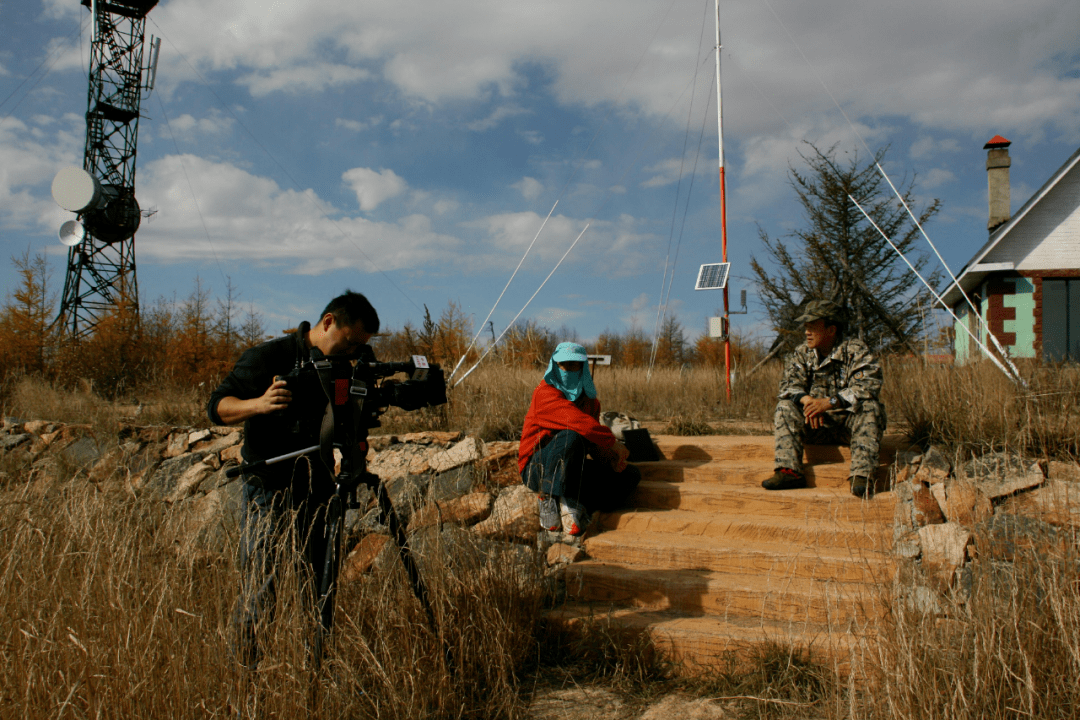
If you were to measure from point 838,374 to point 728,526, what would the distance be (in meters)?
1.57

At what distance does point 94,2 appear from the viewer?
20641 millimetres

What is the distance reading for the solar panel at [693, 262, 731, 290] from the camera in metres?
7.45

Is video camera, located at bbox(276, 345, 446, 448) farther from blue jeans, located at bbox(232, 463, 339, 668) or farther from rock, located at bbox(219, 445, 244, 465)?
rock, located at bbox(219, 445, 244, 465)

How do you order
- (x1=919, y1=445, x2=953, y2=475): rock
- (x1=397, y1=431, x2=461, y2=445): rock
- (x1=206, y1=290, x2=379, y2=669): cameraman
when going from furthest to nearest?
1. (x1=397, y1=431, x2=461, y2=445): rock
2. (x1=919, y1=445, x2=953, y2=475): rock
3. (x1=206, y1=290, x2=379, y2=669): cameraman

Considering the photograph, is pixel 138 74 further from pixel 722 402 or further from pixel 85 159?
pixel 722 402

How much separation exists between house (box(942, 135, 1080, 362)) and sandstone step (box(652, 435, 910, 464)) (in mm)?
10572

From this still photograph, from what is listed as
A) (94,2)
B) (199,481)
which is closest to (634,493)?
(199,481)

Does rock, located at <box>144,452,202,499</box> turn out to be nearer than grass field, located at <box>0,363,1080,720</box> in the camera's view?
No

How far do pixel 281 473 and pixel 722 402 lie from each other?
5.62 m

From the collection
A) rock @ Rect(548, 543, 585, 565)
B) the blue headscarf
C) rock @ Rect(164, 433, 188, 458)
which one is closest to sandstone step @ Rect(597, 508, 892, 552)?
rock @ Rect(548, 543, 585, 565)

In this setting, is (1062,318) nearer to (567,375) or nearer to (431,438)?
(567,375)

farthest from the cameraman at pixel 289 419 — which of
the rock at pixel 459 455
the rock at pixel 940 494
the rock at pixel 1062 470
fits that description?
the rock at pixel 1062 470

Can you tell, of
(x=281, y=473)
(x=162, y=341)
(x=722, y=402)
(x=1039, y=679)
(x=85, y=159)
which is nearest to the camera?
(x=1039, y=679)

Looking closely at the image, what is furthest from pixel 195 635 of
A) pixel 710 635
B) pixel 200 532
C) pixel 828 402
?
pixel 828 402
